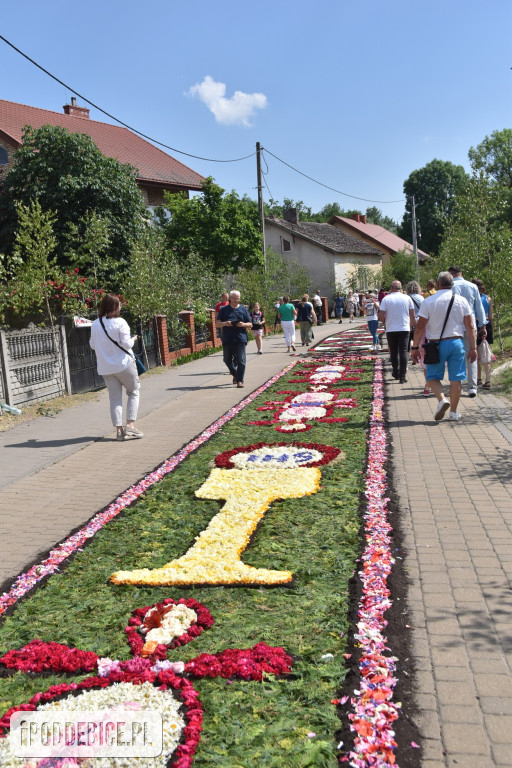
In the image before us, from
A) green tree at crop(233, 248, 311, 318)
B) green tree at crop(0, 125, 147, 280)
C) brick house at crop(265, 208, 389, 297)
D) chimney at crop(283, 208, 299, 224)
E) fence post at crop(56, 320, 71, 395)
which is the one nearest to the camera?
fence post at crop(56, 320, 71, 395)

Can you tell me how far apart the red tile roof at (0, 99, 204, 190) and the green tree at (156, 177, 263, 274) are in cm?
152

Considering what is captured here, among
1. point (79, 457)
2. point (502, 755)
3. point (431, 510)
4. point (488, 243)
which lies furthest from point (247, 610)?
point (488, 243)

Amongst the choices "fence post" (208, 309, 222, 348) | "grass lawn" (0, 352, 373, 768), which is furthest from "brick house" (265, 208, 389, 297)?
"grass lawn" (0, 352, 373, 768)

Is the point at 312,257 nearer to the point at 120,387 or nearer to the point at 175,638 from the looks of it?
the point at 120,387

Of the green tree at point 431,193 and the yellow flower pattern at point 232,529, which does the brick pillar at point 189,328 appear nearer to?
the yellow flower pattern at point 232,529

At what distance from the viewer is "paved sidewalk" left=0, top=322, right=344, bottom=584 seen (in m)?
5.79

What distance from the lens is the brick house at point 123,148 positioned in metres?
34.7

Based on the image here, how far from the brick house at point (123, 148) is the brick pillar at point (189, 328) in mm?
15426

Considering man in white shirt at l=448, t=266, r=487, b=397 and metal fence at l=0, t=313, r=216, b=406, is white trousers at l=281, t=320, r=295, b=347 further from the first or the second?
man in white shirt at l=448, t=266, r=487, b=397

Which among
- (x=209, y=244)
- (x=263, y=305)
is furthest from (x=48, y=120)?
(x=263, y=305)

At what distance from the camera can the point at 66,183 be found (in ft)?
80.0

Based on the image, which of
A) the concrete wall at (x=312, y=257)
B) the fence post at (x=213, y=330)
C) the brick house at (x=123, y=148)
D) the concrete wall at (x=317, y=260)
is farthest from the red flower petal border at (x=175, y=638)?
the concrete wall at (x=312, y=257)

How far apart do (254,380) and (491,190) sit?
7.99 metres

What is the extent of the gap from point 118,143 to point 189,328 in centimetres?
2128
